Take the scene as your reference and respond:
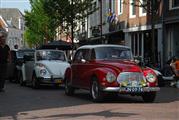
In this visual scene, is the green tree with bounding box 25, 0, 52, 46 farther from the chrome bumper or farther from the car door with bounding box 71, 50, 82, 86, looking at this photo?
the chrome bumper

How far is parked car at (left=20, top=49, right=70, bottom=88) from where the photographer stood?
21.3m

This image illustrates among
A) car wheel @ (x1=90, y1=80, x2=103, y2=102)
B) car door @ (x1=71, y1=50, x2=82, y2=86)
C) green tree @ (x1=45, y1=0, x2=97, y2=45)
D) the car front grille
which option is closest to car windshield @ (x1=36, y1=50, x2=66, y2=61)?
Answer: car door @ (x1=71, y1=50, x2=82, y2=86)

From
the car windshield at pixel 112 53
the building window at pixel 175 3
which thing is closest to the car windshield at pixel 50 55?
the car windshield at pixel 112 53

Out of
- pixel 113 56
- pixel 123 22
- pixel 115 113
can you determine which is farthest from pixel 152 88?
pixel 123 22

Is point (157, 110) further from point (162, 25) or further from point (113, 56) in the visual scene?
point (162, 25)

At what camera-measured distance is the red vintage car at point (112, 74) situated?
49.8 feet

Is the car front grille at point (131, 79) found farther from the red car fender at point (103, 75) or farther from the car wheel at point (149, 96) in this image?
the car wheel at point (149, 96)

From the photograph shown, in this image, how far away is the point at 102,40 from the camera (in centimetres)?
4247

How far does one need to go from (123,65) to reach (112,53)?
1249 millimetres

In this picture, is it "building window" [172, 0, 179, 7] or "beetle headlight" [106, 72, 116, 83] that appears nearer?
"beetle headlight" [106, 72, 116, 83]

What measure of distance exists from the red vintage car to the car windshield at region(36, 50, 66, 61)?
4.81 m

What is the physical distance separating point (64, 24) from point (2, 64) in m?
24.6

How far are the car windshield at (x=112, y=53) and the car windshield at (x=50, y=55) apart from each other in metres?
5.82

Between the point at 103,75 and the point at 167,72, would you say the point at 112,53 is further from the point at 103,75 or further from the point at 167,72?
the point at 167,72
